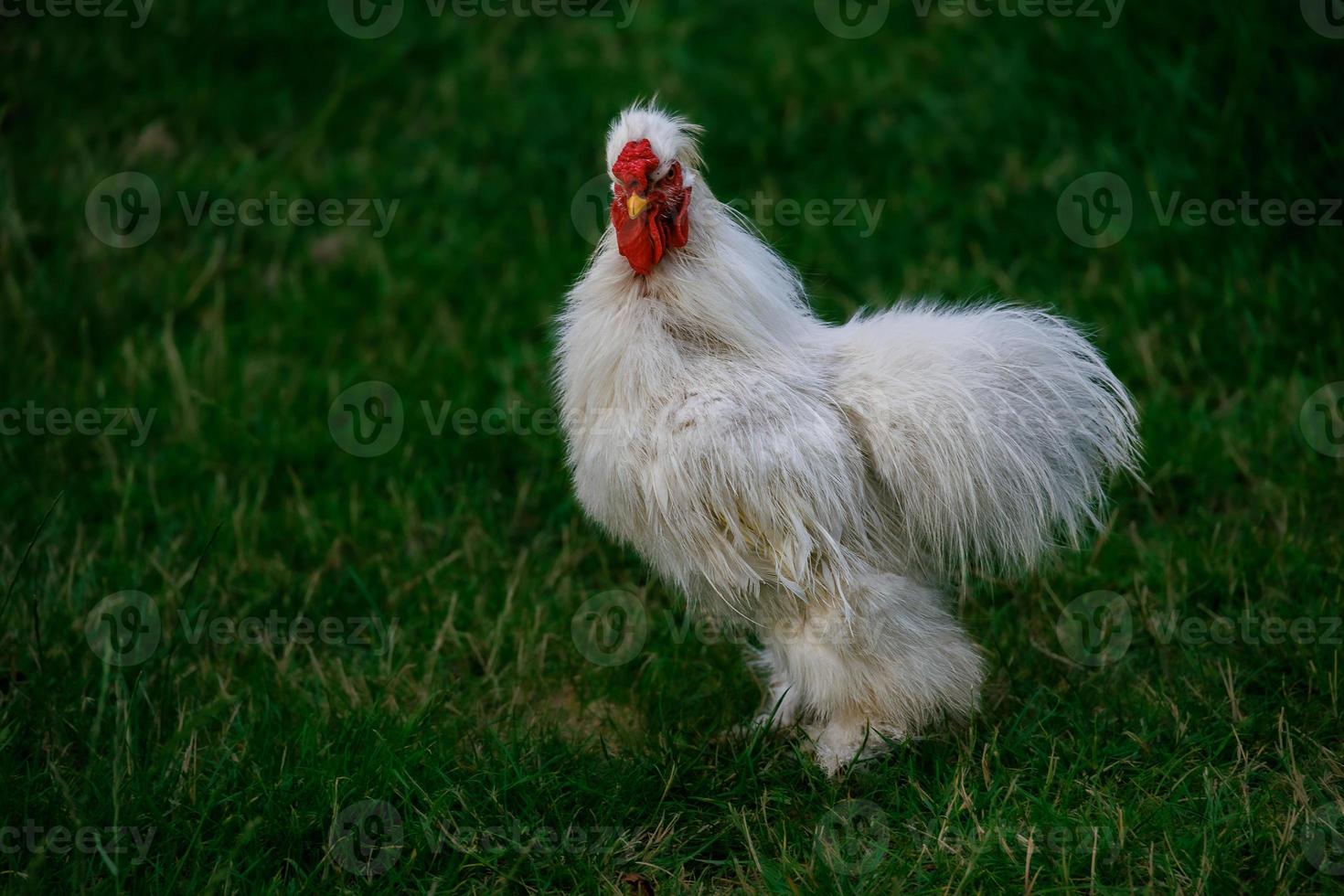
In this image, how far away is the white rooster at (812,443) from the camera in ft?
11.1

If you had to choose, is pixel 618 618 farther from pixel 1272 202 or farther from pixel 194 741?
pixel 1272 202

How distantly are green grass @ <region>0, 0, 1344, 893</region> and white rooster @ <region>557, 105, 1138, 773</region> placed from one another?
1.35 feet

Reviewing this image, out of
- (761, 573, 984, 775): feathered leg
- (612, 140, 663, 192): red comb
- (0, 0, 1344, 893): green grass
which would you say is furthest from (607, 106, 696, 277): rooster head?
(0, 0, 1344, 893): green grass

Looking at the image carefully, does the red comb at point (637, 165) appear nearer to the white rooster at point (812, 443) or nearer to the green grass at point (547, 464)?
the white rooster at point (812, 443)

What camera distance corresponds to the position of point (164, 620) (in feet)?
14.8

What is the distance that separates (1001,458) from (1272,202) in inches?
136

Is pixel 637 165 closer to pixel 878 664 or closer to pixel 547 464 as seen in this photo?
pixel 878 664

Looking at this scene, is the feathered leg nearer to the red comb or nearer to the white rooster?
the white rooster

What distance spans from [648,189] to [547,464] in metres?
2.12

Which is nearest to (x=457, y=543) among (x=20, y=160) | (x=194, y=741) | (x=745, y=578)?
(x=194, y=741)

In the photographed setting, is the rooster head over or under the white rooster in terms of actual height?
over

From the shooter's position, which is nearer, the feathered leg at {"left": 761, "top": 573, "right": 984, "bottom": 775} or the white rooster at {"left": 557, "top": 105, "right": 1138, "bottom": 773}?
the white rooster at {"left": 557, "top": 105, "right": 1138, "bottom": 773}

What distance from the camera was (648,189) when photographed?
3.38 meters

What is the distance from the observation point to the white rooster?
338 cm
